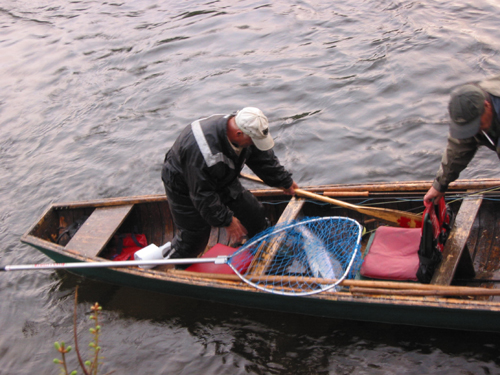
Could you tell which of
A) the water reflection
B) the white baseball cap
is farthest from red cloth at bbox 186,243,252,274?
the white baseball cap

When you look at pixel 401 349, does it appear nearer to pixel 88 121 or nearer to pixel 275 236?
pixel 275 236

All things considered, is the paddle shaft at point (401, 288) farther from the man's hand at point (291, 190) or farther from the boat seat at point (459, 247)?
the man's hand at point (291, 190)

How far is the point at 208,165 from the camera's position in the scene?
15.9 ft

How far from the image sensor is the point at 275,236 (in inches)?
223

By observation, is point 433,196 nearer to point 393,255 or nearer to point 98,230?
point 393,255

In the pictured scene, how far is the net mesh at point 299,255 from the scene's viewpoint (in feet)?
16.7

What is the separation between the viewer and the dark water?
562 centimetres

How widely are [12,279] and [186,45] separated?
8130 millimetres

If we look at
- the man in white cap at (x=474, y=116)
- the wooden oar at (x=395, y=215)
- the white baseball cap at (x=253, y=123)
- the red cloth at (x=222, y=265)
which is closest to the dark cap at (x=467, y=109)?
the man in white cap at (x=474, y=116)

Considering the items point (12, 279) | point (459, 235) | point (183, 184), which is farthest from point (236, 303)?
point (12, 279)

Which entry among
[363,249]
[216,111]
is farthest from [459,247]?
[216,111]

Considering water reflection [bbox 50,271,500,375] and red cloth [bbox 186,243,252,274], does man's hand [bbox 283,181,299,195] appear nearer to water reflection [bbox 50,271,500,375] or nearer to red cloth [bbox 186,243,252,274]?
red cloth [bbox 186,243,252,274]

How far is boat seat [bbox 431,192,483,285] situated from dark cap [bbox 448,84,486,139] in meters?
1.30

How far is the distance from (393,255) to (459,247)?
0.66 m
